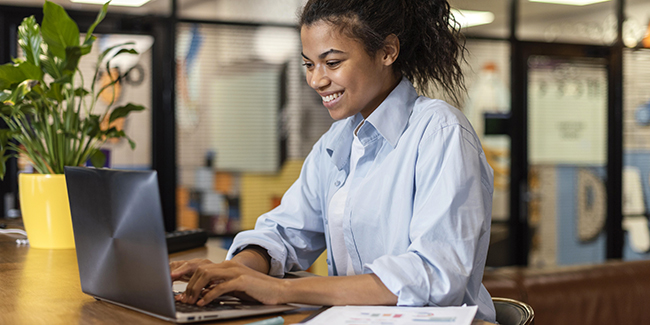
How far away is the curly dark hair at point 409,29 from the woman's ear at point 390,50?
0.01m

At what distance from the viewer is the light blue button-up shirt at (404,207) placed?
103 cm

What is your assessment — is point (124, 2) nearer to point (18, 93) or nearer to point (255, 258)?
point (18, 93)

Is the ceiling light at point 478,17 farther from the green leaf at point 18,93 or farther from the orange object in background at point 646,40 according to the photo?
the green leaf at point 18,93

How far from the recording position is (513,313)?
1398 mm

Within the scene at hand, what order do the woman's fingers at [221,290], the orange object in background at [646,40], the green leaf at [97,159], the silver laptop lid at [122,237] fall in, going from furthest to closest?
the orange object in background at [646,40], the green leaf at [97,159], the woman's fingers at [221,290], the silver laptop lid at [122,237]

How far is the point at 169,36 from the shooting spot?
375cm

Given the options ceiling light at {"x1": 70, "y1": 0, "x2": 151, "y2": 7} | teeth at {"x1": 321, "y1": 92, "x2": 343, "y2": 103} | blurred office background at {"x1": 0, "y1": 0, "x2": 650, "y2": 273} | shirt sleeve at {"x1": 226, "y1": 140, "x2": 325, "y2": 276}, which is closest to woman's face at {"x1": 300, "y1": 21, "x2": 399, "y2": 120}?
teeth at {"x1": 321, "y1": 92, "x2": 343, "y2": 103}

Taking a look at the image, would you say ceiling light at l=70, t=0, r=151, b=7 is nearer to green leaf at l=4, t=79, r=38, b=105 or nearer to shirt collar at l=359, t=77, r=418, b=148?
green leaf at l=4, t=79, r=38, b=105

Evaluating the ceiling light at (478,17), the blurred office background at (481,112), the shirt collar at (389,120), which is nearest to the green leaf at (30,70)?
the shirt collar at (389,120)

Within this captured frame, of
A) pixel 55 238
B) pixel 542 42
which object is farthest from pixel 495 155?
pixel 55 238

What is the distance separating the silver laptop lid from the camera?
877mm

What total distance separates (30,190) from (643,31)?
14.9ft

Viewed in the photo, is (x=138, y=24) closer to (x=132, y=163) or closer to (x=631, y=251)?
(x=132, y=163)

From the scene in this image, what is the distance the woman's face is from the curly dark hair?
0.06 ft
